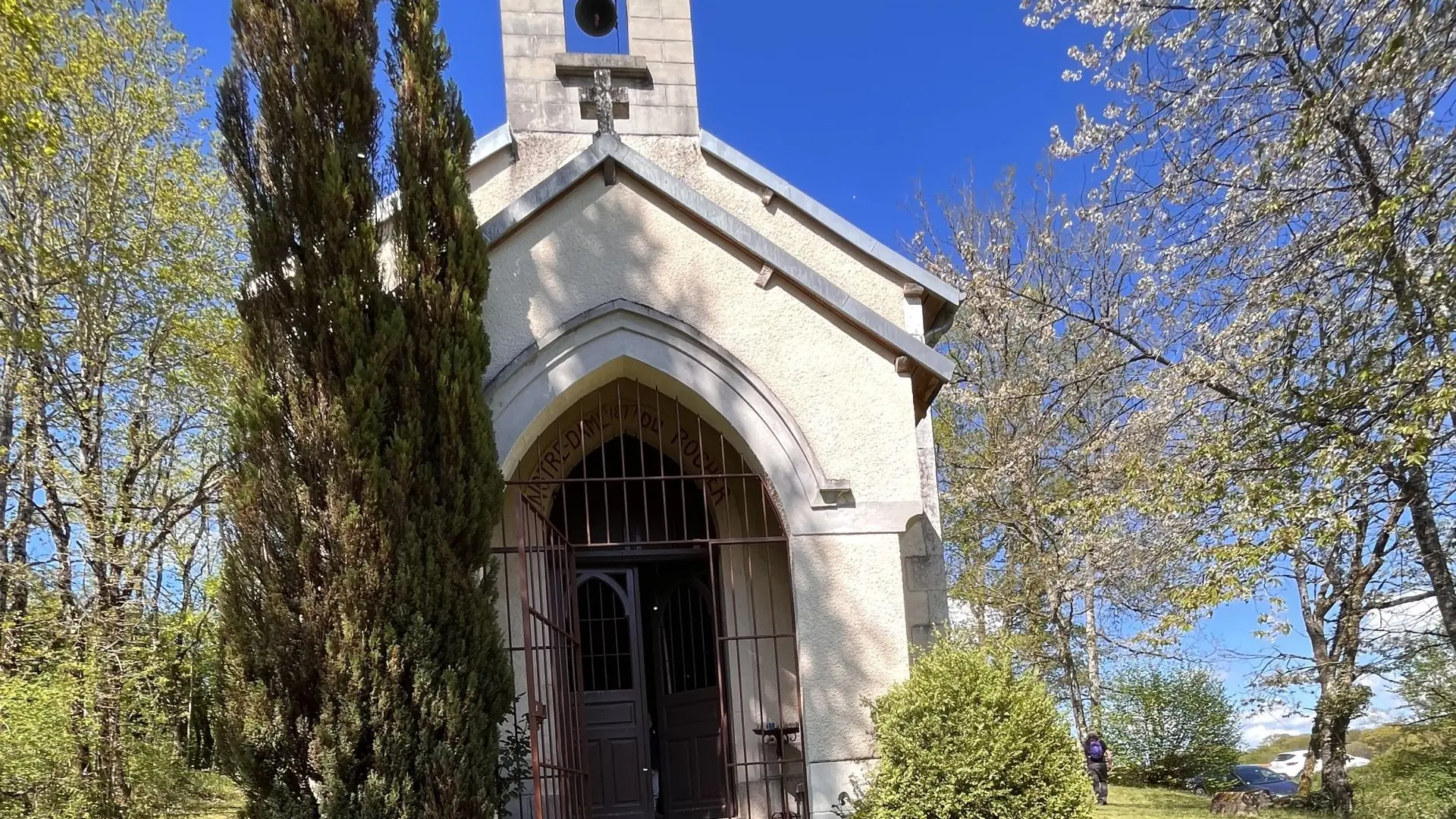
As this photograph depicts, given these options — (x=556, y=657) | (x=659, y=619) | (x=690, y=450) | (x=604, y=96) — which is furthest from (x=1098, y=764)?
(x=604, y=96)

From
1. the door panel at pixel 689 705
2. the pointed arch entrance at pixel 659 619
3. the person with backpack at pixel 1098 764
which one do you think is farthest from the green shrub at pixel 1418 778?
the door panel at pixel 689 705

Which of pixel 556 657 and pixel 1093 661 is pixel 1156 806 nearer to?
pixel 1093 661

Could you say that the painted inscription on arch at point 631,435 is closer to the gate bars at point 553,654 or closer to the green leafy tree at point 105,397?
the gate bars at point 553,654

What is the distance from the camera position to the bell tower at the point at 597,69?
30.6 ft

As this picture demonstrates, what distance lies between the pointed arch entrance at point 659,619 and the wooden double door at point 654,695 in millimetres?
15

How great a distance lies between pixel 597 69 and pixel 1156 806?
45.9 feet

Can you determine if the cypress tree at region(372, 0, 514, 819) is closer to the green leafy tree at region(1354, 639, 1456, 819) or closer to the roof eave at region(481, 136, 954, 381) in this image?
the roof eave at region(481, 136, 954, 381)

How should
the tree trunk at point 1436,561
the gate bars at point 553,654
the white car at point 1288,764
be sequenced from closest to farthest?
the gate bars at point 553,654 < the tree trunk at point 1436,561 < the white car at point 1288,764

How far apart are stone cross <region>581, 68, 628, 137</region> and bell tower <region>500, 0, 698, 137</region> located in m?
0.02

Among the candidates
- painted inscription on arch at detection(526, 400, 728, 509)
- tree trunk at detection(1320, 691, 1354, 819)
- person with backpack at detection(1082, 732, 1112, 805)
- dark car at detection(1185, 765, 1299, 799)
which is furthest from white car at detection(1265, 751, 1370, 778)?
painted inscription on arch at detection(526, 400, 728, 509)

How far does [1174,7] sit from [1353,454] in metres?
4.20

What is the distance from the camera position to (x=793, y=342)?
7.61 metres

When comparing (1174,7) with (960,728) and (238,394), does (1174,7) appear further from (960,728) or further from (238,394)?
(238,394)

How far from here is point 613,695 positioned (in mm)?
8977
